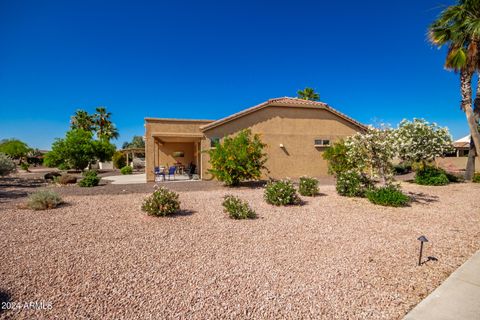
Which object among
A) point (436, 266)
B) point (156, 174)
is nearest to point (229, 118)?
point (156, 174)

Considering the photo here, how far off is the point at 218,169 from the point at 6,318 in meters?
10.8

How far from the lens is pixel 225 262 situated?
445 cm

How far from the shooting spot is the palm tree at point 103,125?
35969 millimetres

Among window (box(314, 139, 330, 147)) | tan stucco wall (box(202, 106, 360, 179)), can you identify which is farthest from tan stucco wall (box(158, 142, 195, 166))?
window (box(314, 139, 330, 147))

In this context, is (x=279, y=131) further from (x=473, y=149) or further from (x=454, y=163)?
(x=454, y=163)

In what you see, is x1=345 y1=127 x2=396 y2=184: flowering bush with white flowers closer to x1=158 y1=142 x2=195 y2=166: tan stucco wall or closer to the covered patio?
the covered patio

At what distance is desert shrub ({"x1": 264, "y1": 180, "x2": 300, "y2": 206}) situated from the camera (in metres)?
8.86

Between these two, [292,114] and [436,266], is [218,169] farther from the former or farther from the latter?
[436,266]

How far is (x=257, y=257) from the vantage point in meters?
4.68

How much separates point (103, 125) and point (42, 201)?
32815 mm

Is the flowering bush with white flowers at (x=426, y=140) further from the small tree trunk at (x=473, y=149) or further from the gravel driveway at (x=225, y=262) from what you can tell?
the gravel driveway at (x=225, y=262)

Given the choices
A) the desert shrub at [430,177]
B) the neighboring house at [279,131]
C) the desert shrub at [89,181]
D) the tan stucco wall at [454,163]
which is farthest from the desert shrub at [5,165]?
the tan stucco wall at [454,163]

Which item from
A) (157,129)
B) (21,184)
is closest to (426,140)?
(157,129)

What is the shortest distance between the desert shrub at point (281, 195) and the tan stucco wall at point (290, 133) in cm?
823
